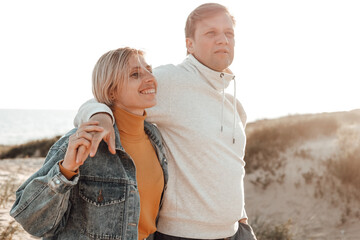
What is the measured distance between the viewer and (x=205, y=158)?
104 inches

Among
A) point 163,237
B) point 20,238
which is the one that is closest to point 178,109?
point 163,237

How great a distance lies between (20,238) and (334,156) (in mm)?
6801

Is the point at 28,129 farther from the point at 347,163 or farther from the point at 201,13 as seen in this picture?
the point at 201,13

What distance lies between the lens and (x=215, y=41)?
283 centimetres

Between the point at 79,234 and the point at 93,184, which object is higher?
the point at 93,184

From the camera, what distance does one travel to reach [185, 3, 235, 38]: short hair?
113 inches

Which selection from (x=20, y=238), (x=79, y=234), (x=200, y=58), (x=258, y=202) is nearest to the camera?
(x=79, y=234)

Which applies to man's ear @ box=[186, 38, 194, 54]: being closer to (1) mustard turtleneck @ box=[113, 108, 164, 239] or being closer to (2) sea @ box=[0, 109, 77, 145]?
(1) mustard turtleneck @ box=[113, 108, 164, 239]

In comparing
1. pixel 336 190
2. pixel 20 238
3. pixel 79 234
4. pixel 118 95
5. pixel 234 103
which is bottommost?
pixel 336 190

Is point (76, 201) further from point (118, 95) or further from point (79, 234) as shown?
point (118, 95)

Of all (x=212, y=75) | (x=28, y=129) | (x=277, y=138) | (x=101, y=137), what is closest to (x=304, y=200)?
(x=277, y=138)

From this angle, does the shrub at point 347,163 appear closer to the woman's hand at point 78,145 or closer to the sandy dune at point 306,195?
the sandy dune at point 306,195

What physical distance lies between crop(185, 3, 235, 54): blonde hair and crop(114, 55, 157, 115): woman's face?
0.73m

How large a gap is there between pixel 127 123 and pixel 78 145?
59 cm
